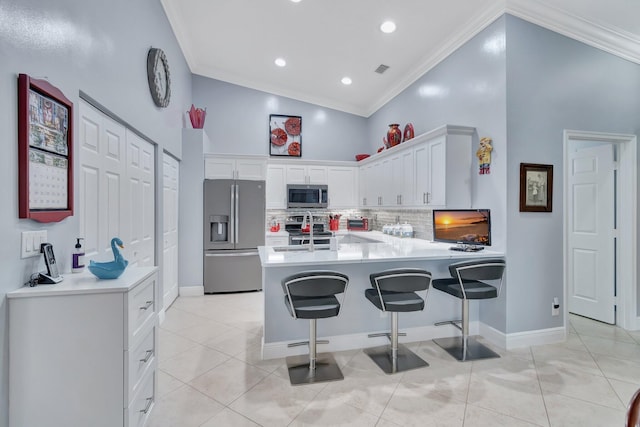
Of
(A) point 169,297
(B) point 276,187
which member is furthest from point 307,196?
(A) point 169,297

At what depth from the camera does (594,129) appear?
326 cm

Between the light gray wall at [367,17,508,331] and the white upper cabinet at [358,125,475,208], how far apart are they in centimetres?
13

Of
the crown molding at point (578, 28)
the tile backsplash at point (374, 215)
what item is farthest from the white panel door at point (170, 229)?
the crown molding at point (578, 28)

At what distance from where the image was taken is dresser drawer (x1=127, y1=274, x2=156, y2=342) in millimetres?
1520

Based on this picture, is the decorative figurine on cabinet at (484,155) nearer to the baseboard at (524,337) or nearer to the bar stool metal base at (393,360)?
the baseboard at (524,337)

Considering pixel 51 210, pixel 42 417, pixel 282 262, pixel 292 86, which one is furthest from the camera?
pixel 292 86

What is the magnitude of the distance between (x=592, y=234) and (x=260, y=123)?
17.5ft

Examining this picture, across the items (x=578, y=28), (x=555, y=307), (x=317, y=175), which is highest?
(x=578, y=28)

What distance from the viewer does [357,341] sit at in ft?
9.75

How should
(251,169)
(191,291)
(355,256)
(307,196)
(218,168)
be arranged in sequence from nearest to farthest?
(355,256) < (191,291) < (218,168) < (251,169) < (307,196)

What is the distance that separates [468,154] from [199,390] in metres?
3.41

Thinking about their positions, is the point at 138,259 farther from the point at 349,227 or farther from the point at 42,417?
Result: the point at 349,227

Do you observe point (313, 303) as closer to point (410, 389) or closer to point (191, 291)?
point (410, 389)

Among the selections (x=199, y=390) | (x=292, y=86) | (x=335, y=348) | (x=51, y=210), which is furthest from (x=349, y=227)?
(x=51, y=210)
